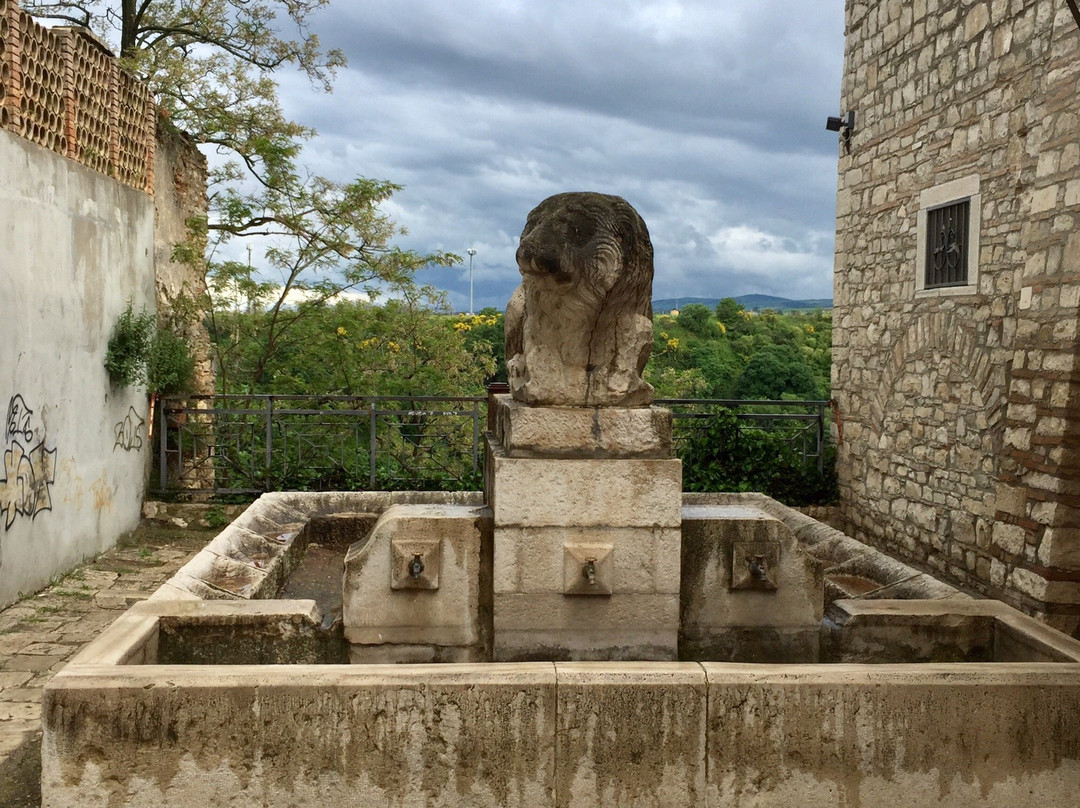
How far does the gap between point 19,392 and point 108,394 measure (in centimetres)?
172

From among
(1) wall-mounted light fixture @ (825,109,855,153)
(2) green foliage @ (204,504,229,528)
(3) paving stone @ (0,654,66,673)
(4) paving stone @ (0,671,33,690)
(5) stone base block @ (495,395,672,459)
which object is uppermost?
(1) wall-mounted light fixture @ (825,109,855,153)

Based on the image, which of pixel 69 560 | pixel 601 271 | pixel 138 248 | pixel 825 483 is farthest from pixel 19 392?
pixel 825 483

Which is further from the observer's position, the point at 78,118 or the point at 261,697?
the point at 78,118

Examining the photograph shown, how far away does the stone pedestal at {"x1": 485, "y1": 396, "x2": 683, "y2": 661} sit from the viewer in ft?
12.6

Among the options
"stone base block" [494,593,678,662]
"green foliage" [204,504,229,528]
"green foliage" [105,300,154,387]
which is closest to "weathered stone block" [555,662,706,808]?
"stone base block" [494,593,678,662]

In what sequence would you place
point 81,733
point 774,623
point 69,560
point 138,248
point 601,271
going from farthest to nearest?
point 138,248 < point 69,560 < point 774,623 < point 601,271 < point 81,733

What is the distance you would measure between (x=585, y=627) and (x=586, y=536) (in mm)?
366

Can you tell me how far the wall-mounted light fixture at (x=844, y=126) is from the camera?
9.16m

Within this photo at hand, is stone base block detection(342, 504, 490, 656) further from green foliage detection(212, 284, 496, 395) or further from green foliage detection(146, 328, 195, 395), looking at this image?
green foliage detection(212, 284, 496, 395)

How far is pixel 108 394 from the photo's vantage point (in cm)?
854

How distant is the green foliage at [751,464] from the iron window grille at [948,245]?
2.46 m

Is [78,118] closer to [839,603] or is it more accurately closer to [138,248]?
[138,248]

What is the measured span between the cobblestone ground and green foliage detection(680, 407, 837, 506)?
15.4 ft

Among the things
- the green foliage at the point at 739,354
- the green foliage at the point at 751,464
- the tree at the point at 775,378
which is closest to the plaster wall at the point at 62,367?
the green foliage at the point at 751,464
